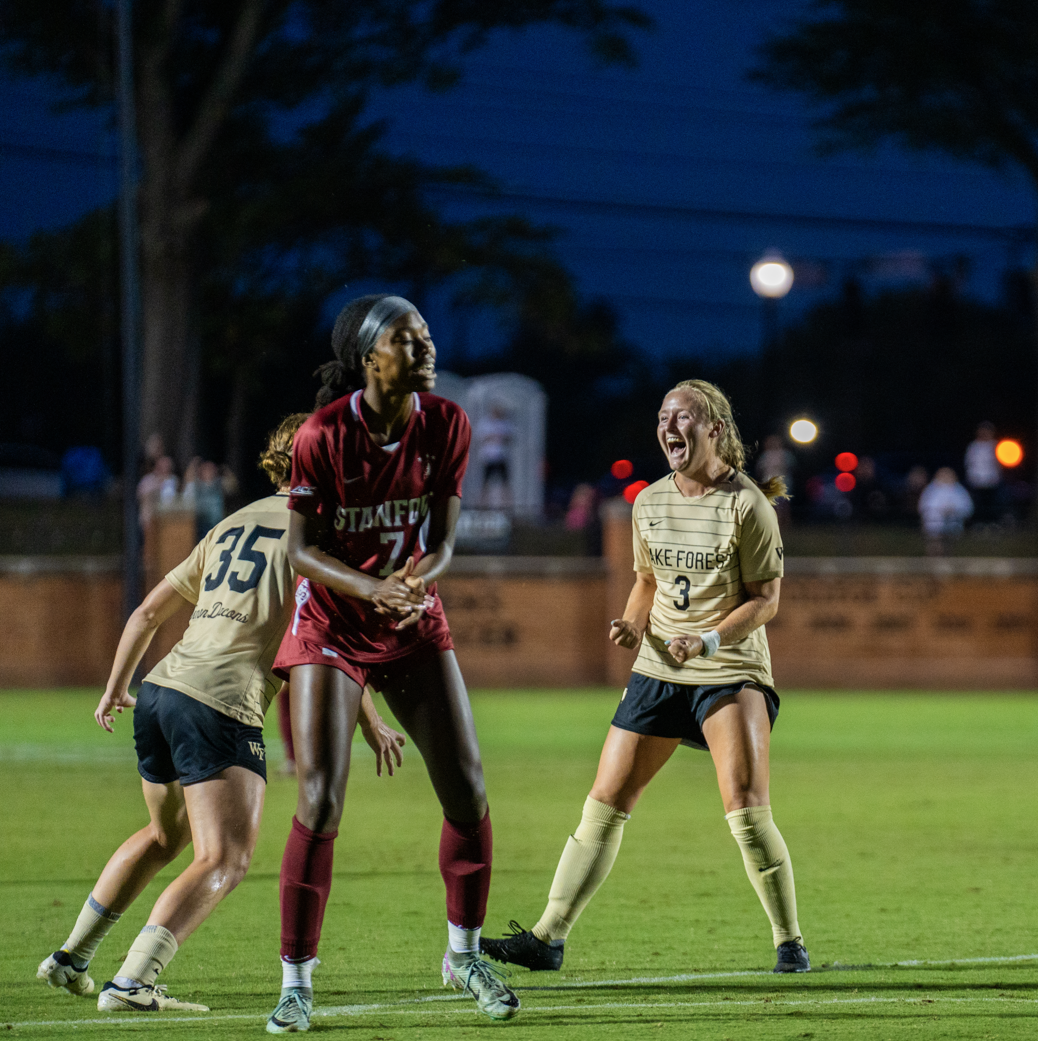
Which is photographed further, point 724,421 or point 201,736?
point 724,421

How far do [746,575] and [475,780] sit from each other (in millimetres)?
1351

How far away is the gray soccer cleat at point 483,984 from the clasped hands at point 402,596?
3.90 feet

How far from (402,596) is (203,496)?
17548 millimetres

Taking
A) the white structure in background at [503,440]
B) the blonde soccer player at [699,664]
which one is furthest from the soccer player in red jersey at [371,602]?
the white structure in background at [503,440]

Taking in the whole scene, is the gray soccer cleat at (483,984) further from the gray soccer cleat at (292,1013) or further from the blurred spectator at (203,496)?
the blurred spectator at (203,496)

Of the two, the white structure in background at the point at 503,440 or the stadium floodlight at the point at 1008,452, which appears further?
the stadium floodlight at the point at 1008,452

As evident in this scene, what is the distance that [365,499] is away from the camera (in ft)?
17.2

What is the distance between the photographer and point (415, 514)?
5309 mm

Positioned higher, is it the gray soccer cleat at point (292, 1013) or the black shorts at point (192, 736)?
the black shorts at point (192, 736)

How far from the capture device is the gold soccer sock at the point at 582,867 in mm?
6270

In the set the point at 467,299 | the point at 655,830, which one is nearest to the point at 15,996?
the point at 655,830

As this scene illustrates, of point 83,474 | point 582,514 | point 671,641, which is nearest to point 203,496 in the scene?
point 582,514

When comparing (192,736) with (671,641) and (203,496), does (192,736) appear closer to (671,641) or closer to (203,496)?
(671,641)

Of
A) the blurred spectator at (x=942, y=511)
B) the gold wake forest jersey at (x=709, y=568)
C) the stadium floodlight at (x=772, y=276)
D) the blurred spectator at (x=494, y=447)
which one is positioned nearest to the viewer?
the gold wake forest jersey at (x=709, y=568)
